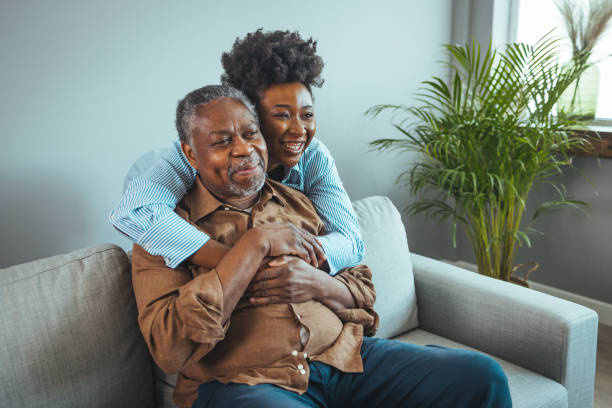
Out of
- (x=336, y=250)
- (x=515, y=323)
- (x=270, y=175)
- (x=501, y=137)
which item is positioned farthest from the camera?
(x=501, y=137)

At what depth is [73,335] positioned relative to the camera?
1.22 metres

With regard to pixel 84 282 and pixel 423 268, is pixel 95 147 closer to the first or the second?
pixel 84 282

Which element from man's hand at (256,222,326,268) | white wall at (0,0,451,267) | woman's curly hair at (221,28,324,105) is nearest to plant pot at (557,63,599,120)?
white wall at (0,0,451,267)

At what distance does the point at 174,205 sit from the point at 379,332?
0.85m

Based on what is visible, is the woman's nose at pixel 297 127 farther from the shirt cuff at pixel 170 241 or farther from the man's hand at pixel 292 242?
the shirt cuff at pixel 170 241

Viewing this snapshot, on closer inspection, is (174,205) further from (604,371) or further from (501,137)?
(604,371)

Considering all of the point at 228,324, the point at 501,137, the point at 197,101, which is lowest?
the point at 228,324

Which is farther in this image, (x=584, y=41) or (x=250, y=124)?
(x=584, y=41)

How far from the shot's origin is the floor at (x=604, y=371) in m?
2.03

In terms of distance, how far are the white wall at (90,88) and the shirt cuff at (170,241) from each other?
0.74 meters

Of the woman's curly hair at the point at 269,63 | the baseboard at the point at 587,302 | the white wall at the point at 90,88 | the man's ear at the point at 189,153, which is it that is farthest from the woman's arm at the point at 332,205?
the baseboard at the point at 587,302

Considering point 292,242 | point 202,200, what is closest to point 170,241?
point 202,200

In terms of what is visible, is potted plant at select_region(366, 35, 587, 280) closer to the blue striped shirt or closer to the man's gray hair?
the blue striped shirt

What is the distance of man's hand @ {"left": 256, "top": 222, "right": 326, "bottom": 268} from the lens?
1.18m
